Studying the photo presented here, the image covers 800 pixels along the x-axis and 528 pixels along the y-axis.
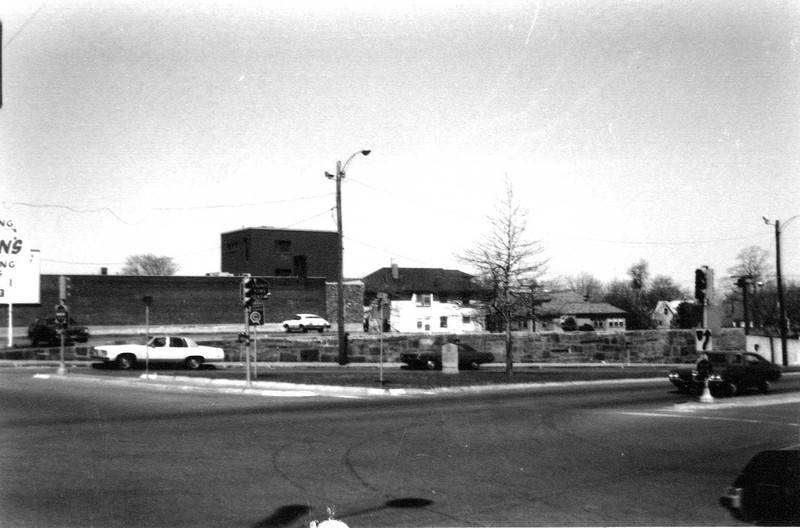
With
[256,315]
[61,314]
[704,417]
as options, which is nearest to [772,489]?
[704,417]

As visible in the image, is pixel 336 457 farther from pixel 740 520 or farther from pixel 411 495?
pixel 740 520

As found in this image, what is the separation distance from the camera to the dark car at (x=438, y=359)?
3844 cm

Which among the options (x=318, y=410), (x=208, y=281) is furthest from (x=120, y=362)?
(x=208, y=281)

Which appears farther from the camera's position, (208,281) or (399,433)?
(208,281)

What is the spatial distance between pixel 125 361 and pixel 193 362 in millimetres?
2740

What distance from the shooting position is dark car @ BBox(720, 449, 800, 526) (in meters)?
6.70

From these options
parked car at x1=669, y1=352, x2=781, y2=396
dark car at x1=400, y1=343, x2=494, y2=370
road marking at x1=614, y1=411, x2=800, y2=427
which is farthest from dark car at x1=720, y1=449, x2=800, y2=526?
dark car at x1=400, y1=343, x2=494, y2=370

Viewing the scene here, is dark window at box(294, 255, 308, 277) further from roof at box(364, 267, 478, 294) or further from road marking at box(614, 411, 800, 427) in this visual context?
road marking at box(614, 411, 800, 427)

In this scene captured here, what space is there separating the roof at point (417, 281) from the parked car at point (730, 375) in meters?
58.6

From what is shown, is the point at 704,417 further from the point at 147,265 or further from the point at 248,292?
Answer: the point at 147,265

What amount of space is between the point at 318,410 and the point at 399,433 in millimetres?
4324

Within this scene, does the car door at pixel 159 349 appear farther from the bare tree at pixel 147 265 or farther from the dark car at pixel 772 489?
the bare tree at pixel 147 265

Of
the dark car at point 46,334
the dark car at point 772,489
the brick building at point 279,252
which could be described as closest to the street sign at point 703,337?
the dark car at point 772,489

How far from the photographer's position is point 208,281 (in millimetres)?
68000
